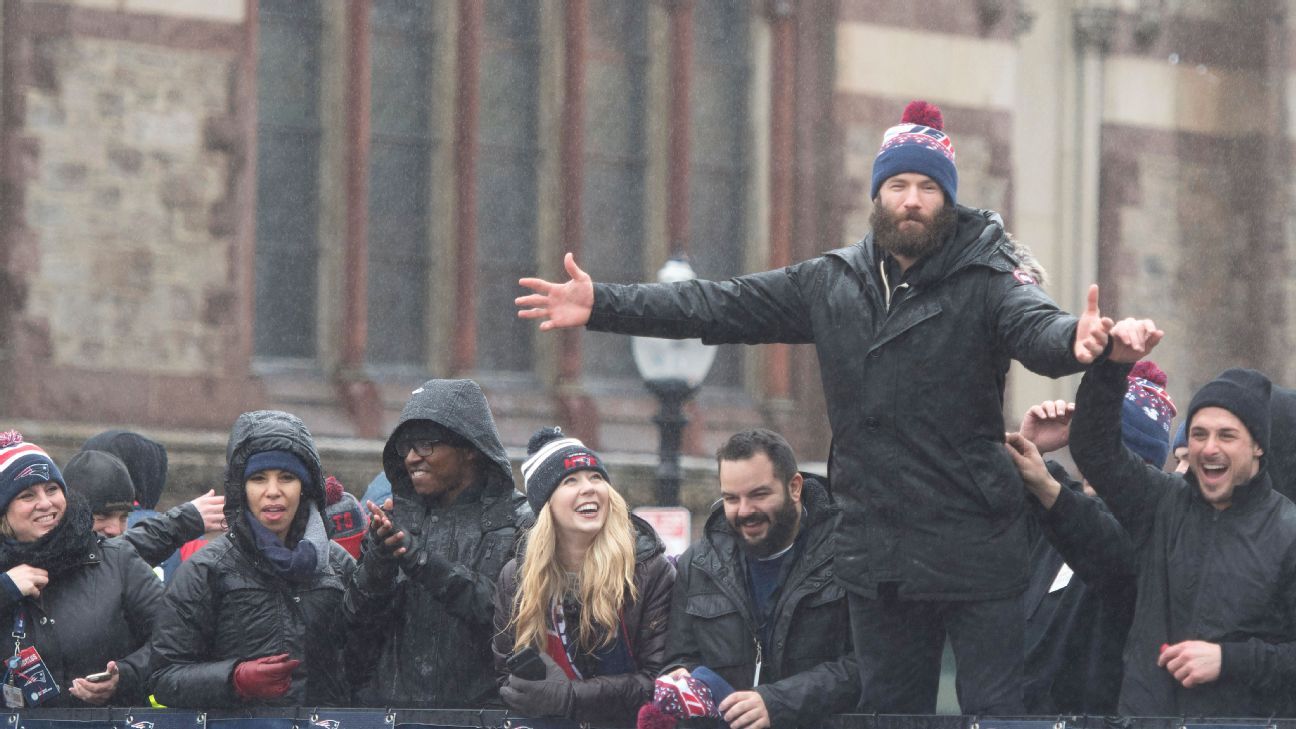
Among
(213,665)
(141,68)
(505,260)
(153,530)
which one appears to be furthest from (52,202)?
(213,665)

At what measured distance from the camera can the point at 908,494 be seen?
5.65m

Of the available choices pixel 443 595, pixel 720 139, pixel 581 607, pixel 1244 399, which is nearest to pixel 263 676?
pixel 443 595

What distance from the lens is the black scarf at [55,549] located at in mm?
6582

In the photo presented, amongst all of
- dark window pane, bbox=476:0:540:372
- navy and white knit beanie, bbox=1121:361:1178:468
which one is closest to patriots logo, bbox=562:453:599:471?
navy and white knit beanie, bbox=1121:361:1178:468

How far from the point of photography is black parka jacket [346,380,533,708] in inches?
257

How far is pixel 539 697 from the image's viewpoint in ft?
19.6

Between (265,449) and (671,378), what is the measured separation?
6.75 meters

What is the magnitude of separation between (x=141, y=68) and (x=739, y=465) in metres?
9.91

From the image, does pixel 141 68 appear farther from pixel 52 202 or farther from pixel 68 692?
pixel 68 692

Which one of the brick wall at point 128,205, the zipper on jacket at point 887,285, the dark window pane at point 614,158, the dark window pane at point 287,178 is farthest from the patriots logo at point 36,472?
the dark window pane at point 614,158

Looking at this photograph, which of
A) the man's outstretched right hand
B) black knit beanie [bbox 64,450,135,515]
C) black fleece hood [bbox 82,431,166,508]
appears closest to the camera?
the man's outstretched right hand

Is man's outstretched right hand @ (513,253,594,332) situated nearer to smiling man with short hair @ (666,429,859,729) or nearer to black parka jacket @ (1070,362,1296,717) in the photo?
smiling man with short hair @ (666,429,859,729)

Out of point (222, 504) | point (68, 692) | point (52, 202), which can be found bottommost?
point (68, 692)

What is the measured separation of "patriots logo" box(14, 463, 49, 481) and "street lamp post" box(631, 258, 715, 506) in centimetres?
667
